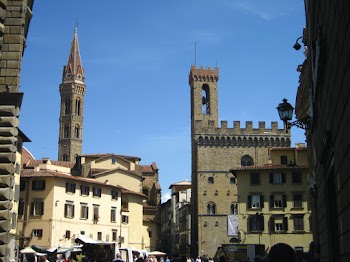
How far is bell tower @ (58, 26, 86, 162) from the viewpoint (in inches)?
4434

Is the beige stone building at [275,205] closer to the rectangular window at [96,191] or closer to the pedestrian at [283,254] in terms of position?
the rectangular window at [96,191]

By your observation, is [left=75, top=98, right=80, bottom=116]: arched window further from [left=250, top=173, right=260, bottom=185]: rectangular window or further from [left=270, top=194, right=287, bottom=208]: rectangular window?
[left=270, top=194, right=287, bottom=208]: rectangular window

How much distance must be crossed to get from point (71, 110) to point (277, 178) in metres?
74.5

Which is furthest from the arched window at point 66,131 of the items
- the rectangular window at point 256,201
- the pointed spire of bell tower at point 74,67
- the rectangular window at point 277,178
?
the rectangular window at point 277,178

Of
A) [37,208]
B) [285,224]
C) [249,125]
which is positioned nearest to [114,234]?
[37,208]

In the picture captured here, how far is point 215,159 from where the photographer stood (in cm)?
6775

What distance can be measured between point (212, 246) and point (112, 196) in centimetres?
1509

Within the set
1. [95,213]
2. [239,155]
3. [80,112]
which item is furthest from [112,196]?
[80,112]

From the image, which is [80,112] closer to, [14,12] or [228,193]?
[228,193]

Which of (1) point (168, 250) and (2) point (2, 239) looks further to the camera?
(1) point (168, 250)

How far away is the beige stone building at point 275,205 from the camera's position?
156 feet

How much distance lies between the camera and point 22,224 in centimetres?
4669

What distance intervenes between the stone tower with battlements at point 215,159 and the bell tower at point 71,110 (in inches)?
A: 1827

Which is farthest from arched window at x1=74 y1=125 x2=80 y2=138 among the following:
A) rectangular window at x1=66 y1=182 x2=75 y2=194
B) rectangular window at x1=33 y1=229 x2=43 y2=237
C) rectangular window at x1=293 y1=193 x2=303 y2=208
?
rectangular window at x1=293 y1=193 x2=303 y2=208
